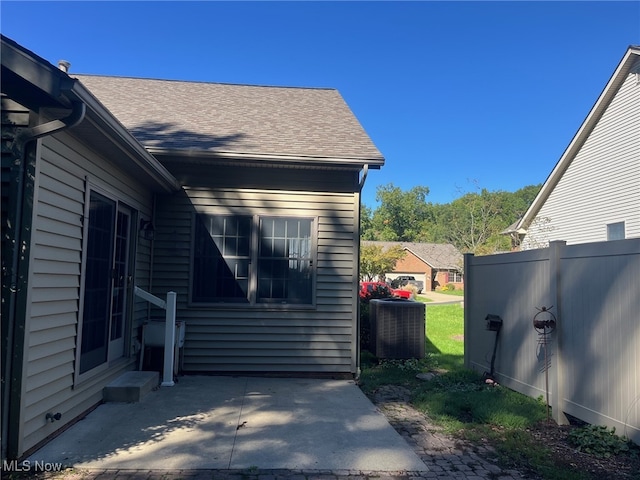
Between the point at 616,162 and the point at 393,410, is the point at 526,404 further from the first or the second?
the point at 616,162

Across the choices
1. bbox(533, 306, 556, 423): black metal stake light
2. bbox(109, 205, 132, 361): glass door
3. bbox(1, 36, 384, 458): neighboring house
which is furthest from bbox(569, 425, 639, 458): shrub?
bbox(109, 205, 132, 361): glass door

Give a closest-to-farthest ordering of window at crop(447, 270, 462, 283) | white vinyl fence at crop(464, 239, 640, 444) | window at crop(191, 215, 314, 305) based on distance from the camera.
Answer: white vinyl fence at crop(464, 239, 640, 444)
window at crop(191, 215, 314, 305)
window at crop(447, 270, 462, 283)

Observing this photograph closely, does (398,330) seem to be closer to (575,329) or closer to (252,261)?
(252,261)

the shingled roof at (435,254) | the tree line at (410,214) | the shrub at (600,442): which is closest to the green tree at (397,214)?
the tree line at (410,214)

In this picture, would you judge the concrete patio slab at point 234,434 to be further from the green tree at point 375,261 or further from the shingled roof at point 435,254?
the shingled roof at point 435,254

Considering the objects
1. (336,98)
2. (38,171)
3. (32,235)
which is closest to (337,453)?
(32,235)

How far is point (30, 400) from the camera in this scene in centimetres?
337

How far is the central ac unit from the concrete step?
3.71m

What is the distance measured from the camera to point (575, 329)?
4.50m

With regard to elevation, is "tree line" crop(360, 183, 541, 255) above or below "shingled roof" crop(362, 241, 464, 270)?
above

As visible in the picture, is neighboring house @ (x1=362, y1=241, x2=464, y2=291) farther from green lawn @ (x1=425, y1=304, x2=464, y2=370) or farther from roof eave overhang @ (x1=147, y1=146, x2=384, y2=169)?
roof eave overhang @ (x1=147, y1=146, x2=384, y2=169)

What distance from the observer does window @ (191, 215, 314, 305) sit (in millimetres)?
6531

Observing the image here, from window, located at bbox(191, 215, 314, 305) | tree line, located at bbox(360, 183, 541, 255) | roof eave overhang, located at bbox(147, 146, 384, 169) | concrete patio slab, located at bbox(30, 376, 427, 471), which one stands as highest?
tree line, located at bbox(360, 183, 541, 255)

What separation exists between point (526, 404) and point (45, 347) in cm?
476
